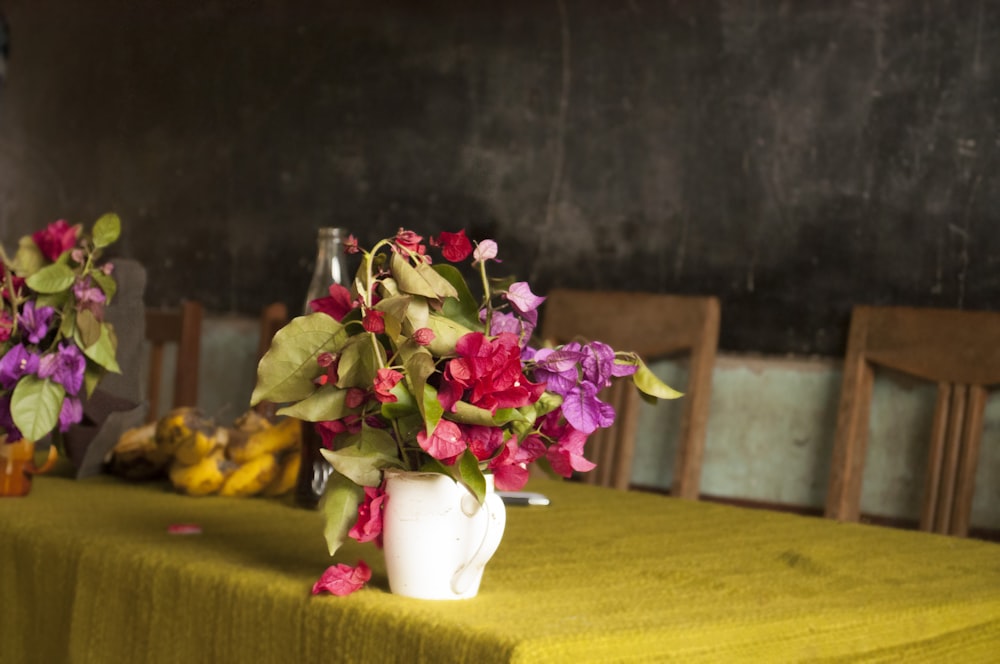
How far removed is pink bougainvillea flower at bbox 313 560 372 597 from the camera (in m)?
0.89

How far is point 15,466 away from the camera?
1392mm

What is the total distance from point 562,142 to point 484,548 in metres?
1.91

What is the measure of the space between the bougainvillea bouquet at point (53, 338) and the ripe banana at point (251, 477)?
19cm

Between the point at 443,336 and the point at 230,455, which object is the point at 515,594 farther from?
the point at 230,455

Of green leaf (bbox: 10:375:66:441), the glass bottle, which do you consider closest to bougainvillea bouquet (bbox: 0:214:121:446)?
green leaf (bbox: 10:375:66:441)

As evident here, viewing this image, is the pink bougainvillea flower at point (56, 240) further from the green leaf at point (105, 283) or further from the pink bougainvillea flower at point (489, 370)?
the pink bougainvillea flower at point (489, 370)

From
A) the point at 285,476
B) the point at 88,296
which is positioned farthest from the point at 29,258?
the point at 285,476

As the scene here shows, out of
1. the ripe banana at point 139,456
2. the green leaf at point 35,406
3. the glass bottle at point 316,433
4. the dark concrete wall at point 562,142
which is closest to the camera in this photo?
the green leaf at point 35,406

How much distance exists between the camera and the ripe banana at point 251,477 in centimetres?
145

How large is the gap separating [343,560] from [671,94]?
1704 mm

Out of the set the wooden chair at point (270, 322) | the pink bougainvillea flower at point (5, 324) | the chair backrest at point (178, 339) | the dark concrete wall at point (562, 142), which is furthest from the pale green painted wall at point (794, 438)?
the pink bougainvillea flower at point (5, 324)

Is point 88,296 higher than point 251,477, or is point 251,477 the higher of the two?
point 88,296

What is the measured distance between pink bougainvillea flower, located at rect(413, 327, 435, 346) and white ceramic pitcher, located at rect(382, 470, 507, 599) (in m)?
0.09

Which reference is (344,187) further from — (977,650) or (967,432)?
(977,650)
